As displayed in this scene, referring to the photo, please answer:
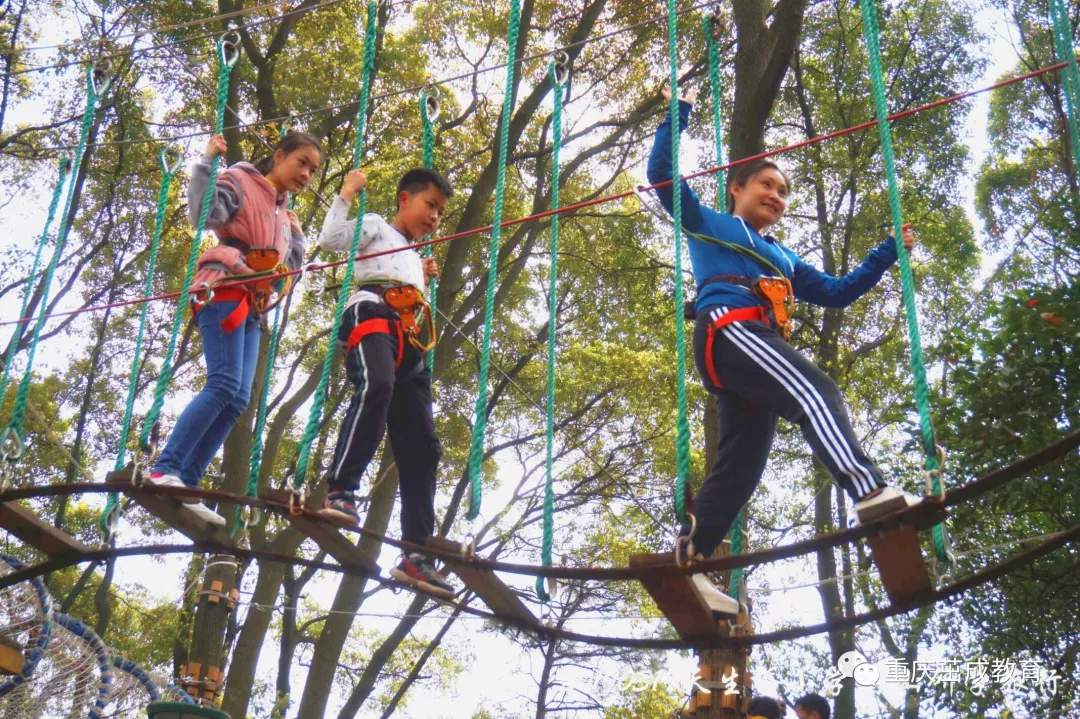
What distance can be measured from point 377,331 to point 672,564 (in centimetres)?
131

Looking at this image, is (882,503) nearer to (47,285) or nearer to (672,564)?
(672,564)

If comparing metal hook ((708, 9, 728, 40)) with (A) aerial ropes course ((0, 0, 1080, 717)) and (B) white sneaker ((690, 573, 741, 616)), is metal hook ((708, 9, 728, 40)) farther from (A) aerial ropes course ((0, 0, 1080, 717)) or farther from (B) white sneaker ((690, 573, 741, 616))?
(B) white sneaker ((690, 573, 741, 616))

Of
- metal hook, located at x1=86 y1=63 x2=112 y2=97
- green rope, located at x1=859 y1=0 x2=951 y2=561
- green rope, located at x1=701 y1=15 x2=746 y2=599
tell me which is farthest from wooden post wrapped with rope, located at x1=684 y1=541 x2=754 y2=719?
metal hook, located at x1=86 y1=63 x2=112 y2=97

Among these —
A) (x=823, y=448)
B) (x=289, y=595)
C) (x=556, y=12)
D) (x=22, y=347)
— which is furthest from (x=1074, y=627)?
(x=22, y=347)

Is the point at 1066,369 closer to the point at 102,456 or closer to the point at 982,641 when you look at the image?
the point at 982,641

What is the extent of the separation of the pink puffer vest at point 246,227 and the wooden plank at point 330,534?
2.79 feet

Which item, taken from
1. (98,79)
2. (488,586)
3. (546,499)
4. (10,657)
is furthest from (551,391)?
(10,657)

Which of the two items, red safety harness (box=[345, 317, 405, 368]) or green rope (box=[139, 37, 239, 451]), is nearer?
green rope (box=[139, 37, 239, 451])

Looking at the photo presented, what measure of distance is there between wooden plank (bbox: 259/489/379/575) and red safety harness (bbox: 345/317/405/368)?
0.56m

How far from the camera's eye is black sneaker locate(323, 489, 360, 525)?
131 inches

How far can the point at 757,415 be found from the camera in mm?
3252

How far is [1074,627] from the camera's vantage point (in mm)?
5613

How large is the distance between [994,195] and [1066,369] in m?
8.99

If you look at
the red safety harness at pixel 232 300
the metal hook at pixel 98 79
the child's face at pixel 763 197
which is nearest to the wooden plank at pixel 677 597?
the child's face at pixel 763 197
